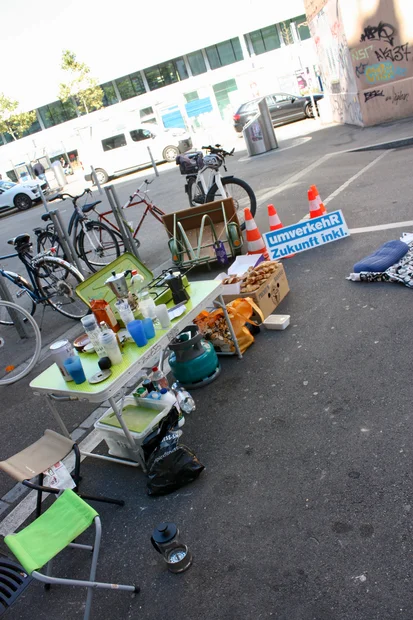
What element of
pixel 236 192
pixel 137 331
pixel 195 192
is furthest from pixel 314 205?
pixel 137 331

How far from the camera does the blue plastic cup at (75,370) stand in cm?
334

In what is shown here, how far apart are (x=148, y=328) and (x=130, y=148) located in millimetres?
20233

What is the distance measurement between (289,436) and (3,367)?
13.5 ft

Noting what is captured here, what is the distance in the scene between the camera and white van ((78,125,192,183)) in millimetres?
21828

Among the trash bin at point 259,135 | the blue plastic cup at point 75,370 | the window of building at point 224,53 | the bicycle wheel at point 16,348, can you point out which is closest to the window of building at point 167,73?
the window of building at point 224,53

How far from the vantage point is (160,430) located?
3574 mm

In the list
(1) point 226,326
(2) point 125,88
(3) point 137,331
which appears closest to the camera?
(3) point 137,331

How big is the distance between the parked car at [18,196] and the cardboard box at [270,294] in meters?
18.3

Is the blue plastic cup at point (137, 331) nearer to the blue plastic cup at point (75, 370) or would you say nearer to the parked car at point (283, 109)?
the blue plastic cup at point (75, 370)

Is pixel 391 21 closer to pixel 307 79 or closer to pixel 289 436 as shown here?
pixel 289 436

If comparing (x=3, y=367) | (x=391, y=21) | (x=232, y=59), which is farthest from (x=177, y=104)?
(x=3, y=367)

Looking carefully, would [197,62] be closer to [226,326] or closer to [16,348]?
[16,348]

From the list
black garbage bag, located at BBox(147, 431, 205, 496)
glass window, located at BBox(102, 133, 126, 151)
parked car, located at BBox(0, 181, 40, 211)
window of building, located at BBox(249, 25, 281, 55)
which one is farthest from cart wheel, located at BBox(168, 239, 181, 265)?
window of building, located at BBox(249, 25, 281, 55)

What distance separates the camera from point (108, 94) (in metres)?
45.8
